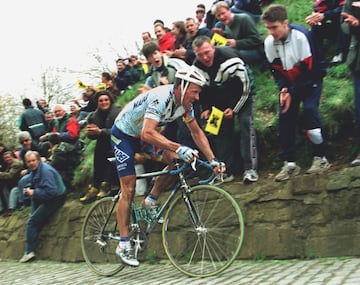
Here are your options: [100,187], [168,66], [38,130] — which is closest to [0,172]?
[38,130]

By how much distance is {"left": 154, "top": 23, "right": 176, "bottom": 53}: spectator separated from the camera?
35.2ft

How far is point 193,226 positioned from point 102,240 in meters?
1.54

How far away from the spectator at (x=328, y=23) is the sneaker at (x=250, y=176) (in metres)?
2.18

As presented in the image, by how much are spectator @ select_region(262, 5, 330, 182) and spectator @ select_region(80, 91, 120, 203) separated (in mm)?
2984

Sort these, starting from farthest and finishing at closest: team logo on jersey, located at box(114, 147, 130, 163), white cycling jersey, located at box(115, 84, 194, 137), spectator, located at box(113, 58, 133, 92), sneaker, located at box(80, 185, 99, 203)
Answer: spectator, located at box(113, 58, 133, 92), sneaker, located at box(80, 185, 99, 203), team logo on jersey, located at box(114, 147, 130, 163), white cycling jersey, located at box(115, 84, 194, 137)

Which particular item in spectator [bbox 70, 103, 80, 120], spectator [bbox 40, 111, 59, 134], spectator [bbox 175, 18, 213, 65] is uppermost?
spectator [bbox 175, 18, 213, 65]

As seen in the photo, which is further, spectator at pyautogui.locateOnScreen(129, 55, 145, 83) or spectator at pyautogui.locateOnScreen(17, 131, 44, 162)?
spectator at pyautogui.locateOnScreen(129, 55, 145, 83)

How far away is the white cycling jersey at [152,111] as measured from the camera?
5.86m

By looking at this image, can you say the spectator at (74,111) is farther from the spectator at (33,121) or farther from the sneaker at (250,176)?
the sneaker at (250,176)

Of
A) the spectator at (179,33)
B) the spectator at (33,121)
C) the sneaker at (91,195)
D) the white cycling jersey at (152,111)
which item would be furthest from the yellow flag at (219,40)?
the spectator at (33,121)

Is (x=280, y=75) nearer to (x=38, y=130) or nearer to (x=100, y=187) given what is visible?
(x=100, y=187)

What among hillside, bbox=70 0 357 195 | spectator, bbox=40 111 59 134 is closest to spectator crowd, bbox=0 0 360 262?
hillside, bbox=70 0 357 195

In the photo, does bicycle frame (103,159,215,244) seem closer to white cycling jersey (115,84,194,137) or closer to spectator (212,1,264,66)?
white cycling jersey (115,84,194,137)

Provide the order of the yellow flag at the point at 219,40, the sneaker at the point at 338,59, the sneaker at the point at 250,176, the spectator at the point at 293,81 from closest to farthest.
Answer: the spectator at the point at 293,81, the sneaker at the point at 250,176, the yellow flag at the point at 219,40, the sneaker at the point at 338,59
